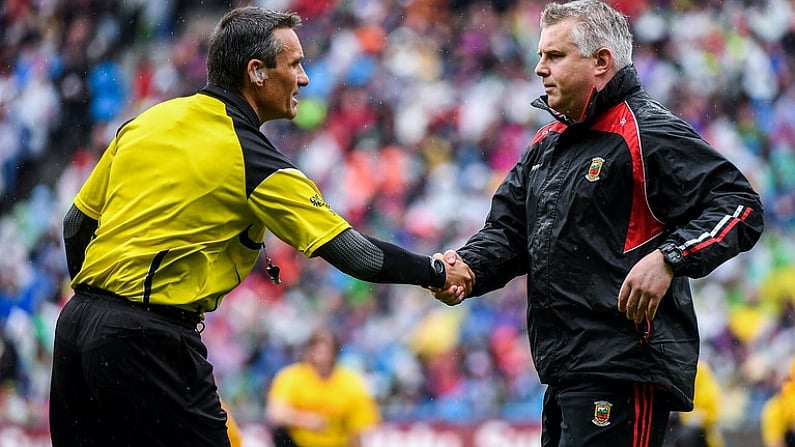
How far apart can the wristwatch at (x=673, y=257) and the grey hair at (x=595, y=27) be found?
0.85 m

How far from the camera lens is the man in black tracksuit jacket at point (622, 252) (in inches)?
178

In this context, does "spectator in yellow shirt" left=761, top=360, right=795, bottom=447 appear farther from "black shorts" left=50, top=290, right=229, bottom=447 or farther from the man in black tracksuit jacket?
"black shorts" left=50, top=290, right=229, bottom=447

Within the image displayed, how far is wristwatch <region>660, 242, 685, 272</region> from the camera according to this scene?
443cm

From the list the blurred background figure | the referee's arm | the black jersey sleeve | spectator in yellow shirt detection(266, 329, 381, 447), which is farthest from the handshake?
spectator in yellow shirt detection(266, 329, 381, 447)

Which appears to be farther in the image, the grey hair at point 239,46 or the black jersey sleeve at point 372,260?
the grey hair at point 239,46

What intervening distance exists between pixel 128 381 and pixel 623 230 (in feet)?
5.98

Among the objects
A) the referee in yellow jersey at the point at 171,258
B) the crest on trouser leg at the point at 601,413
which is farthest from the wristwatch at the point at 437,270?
the crest on trouser leg at the point at 601,413

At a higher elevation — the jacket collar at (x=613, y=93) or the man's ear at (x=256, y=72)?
the jacket collar at (x=613, y=93)

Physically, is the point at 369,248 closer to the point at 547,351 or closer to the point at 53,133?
the point at 547,351

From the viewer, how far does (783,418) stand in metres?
8.92

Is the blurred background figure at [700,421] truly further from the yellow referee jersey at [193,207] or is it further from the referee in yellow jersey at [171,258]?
the yellow referee jersey at [193,207]

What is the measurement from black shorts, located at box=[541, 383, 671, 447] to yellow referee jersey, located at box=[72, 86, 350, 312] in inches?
42.6

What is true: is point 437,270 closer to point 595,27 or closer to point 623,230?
point 623,230

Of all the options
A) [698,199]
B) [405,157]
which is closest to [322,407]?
[405,157]
